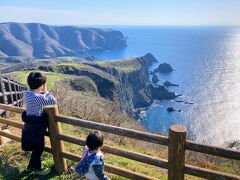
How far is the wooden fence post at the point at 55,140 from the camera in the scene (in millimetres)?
8250

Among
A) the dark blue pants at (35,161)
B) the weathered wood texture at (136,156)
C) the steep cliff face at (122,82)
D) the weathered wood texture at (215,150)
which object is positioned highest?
the weathered wood texture at (215,150)

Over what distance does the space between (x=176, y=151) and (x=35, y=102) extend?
3.77 metres

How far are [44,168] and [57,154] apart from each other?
740mm

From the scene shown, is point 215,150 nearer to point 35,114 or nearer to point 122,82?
point 35,114

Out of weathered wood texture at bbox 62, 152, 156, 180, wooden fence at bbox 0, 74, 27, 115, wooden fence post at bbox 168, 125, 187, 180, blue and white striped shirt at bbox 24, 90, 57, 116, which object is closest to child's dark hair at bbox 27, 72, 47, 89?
blue and white striped shirt at bbox 24, 90, 57, 116

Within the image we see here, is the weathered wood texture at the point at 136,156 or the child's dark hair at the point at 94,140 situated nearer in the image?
the child's dark hair at the point at 94,140

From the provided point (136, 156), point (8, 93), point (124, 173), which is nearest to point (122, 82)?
point (8, 93)

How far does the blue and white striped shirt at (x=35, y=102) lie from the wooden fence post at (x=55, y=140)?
162mm

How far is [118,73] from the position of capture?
169875 mm

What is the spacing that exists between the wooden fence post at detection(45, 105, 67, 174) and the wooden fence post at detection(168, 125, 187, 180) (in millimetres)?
3276

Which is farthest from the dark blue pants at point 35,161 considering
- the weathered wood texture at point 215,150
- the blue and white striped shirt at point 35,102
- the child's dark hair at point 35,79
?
the weathered wood texture at point 215,150

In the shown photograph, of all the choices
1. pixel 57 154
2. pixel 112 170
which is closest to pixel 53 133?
pixel 57 154

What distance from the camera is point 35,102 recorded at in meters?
8.02

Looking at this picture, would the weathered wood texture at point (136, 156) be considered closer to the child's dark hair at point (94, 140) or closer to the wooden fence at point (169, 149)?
the wooden fence at point (169, 149)
